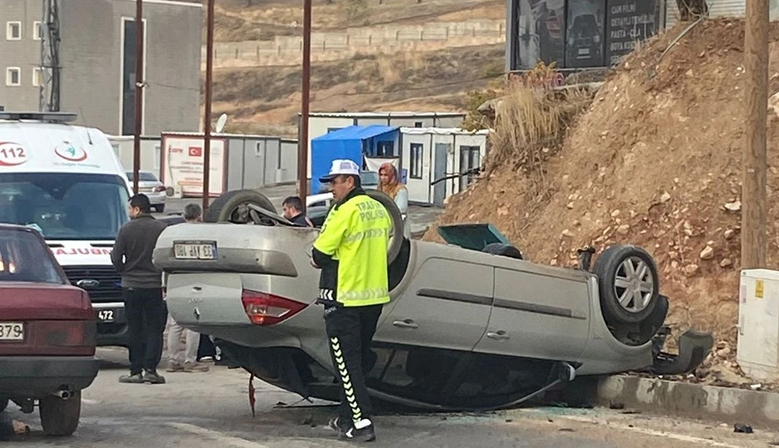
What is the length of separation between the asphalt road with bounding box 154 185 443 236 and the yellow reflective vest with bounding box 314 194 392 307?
22119mm

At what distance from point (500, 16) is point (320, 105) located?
1785 centimetres

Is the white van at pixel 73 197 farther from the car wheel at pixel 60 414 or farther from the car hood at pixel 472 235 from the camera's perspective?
the car wheel at pixel 60 414

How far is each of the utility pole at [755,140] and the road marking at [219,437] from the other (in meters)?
4.78

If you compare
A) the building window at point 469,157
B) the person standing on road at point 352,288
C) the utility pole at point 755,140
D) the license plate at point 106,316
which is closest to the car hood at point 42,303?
the person standing on road at point 352,288

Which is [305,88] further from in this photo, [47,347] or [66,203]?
[47,347]

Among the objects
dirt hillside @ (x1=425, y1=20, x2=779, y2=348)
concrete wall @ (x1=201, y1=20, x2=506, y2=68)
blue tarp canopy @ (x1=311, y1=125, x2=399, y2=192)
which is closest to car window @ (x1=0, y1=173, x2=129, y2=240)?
dirt hillside @ (x1=425, y1=20, x2=779, y2=348)

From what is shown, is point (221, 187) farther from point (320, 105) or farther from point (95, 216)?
point (320, 105)

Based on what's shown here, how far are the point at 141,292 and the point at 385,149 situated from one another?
29784 millimetres

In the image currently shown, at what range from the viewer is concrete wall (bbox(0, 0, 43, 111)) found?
64562 mm

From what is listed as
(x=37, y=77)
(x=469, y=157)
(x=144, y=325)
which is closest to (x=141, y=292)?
(x=144, y=325)

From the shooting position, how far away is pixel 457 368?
952 centimetres

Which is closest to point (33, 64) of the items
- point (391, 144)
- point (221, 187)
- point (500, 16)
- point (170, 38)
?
point (170, 38)

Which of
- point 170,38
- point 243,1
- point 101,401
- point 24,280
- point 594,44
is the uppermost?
point 243,1

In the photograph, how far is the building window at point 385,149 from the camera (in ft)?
139
